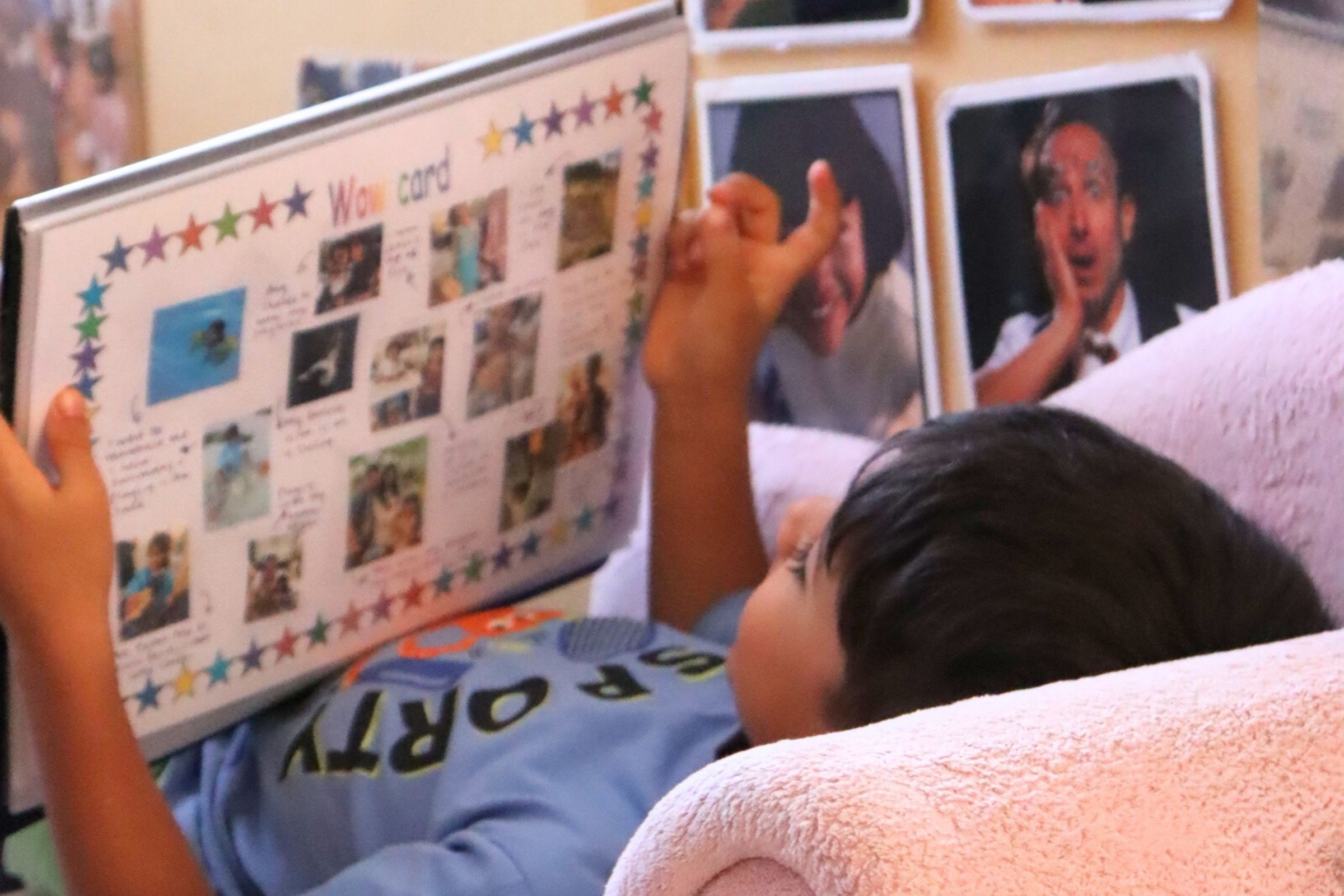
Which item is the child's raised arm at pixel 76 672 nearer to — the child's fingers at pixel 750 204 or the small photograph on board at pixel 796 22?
the child's fingers at pixel 750 204

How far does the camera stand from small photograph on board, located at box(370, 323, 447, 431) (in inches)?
29.0

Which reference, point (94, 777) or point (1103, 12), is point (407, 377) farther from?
point (1103, 12)

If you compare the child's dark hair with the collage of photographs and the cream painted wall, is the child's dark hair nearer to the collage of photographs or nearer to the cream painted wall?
the collage of photographs

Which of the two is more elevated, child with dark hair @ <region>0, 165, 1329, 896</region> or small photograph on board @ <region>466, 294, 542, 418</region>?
small photograph on board @ <region>466, 294, 542, 418</region>

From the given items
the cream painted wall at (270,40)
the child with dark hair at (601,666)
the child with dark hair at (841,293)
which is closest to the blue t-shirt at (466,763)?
the child with dark hair at (601,666)

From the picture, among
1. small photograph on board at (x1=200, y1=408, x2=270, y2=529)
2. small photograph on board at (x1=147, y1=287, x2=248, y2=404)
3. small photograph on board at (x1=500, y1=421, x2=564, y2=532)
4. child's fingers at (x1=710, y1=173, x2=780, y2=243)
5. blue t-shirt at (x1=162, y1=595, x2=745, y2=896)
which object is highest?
small photograph on board at (x1=147, y1=287, x2=248, y2=404)

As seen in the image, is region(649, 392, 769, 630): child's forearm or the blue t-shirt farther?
region(649, 392, 769, 630): child's forearm

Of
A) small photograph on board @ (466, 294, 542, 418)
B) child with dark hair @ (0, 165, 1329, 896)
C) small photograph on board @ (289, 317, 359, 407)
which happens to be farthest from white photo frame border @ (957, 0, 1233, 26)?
small photograph on board @ (289, 317, 359, 407)

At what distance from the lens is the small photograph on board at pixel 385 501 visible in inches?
30.0


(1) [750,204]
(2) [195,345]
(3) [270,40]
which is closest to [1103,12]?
(1) [750,204]

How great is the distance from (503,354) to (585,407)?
0.09 metres

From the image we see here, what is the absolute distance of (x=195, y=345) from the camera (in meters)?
0.66

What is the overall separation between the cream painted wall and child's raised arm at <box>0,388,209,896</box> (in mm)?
771

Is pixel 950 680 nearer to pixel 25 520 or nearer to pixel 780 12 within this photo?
pixel 25 520
